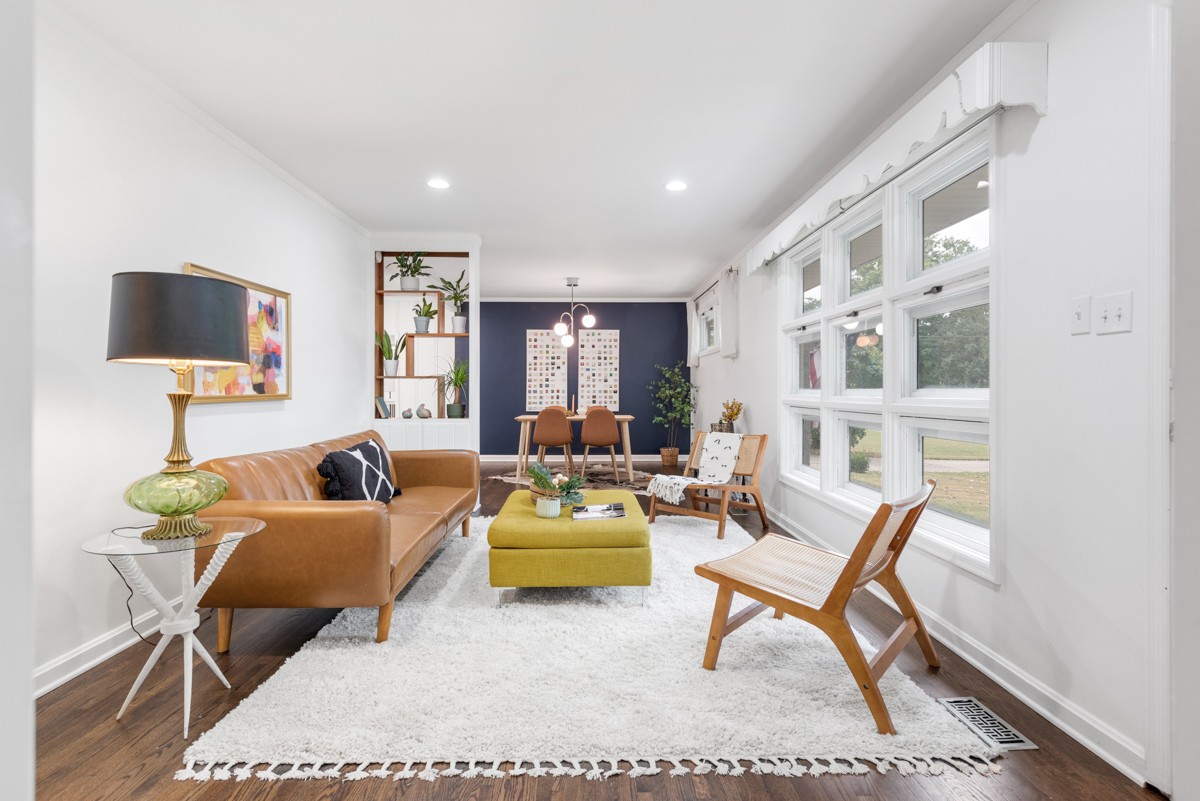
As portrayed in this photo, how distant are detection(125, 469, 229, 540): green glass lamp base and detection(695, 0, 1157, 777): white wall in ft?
9.09

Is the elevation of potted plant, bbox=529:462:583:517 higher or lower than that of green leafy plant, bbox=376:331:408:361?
lower

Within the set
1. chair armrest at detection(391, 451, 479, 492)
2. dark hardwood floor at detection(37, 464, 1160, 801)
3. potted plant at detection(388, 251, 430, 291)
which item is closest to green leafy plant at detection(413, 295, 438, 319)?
Result: potted plant at detection(388, 251, 430, 291)

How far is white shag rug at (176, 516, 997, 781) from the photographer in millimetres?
1577

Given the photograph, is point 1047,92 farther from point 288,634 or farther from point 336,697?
point 288,634

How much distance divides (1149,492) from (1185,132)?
147cm

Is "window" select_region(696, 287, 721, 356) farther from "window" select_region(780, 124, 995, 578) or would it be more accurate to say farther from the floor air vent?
the floor air vent

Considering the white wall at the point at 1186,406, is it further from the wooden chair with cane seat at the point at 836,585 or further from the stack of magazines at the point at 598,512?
the stack of magazines at the point at 598,512

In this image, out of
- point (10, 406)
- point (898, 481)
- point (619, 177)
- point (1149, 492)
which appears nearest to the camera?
point (10, 406)

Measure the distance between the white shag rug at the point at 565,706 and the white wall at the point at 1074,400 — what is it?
393 mm

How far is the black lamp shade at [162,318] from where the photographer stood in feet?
5.91

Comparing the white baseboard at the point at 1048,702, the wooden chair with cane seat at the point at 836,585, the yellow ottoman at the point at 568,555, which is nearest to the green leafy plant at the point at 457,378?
the yellow ottoman at the point at 568,555

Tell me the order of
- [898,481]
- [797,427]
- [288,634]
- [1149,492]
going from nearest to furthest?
[1149,492] < [288,634] < [898,481] < [797,427]

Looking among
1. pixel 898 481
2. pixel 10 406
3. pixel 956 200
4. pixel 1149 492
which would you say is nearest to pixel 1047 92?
pixel 956 200

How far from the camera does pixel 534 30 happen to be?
2.13m
